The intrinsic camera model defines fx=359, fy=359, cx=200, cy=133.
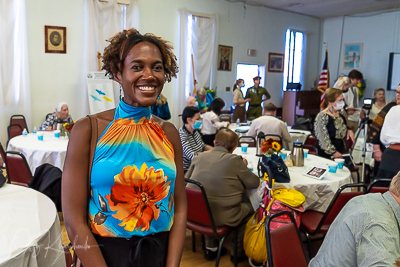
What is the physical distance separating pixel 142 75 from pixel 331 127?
11.6 feet

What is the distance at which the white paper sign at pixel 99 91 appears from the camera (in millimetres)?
7188

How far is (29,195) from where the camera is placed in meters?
2.30

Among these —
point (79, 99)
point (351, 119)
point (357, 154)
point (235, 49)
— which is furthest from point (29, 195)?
point (235, 49)

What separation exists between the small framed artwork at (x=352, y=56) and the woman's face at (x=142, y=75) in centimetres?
1168

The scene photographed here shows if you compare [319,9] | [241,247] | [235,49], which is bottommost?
[241,247]

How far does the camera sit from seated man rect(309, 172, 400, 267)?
137 cm

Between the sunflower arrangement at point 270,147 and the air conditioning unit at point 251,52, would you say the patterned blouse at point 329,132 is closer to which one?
the sunflower arrangement at point 270,147

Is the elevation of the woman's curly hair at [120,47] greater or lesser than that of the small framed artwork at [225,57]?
lesser

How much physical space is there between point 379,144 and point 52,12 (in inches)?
240

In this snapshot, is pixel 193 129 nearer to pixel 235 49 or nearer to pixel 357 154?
pixel 357 154

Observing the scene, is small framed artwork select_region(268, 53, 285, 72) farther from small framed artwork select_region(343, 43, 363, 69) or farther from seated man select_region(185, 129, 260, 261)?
seated man select_region(185, 129, 260, 261)

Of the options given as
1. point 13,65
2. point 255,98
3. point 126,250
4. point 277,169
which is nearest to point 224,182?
point 277,169

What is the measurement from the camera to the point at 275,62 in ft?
36.4

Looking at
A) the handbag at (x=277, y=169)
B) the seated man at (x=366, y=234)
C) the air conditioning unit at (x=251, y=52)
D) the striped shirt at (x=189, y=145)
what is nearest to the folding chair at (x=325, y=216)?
the handbag at (x=277, y=169)
